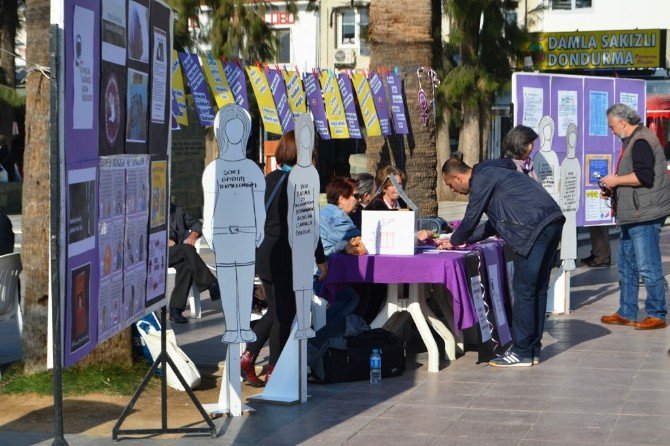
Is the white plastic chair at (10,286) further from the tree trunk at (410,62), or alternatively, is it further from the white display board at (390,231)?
the tree trunk at (410,62)

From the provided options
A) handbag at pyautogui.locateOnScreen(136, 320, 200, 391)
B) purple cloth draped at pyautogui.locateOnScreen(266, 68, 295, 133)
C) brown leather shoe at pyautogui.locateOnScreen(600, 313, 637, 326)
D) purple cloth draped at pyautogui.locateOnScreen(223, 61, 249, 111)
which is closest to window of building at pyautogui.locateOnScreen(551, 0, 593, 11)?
purple cloth draped at pyautogui.locateOnScreen(266, 68, 295, 133)

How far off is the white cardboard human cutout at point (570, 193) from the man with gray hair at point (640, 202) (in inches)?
37.6

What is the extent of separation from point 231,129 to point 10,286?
2518mm

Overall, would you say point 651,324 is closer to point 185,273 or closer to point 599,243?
point 185,273

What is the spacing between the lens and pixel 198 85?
1277 centimetres

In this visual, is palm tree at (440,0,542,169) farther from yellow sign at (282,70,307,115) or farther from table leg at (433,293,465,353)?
table leg at (433,293,465,353)

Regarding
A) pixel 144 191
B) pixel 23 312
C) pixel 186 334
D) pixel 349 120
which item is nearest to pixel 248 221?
pixel 144 191

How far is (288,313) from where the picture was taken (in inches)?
326

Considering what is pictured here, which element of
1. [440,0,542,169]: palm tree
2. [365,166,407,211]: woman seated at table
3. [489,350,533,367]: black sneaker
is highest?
[440,0,542,169]: palm tree

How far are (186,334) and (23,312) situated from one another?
8.16 ft

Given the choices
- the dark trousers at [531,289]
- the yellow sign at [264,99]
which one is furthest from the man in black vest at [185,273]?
the dark trousers at [531,289]

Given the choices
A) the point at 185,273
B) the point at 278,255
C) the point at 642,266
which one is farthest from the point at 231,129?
the point at 642,266

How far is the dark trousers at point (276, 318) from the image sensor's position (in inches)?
323

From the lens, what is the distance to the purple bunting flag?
12617mm
